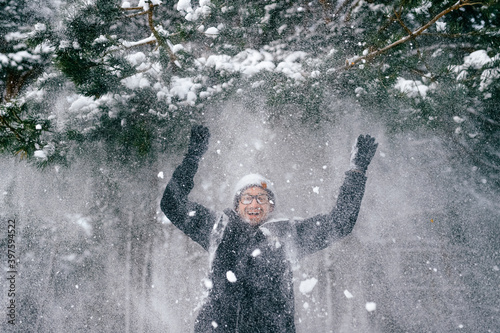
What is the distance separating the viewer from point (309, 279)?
2.81 meters

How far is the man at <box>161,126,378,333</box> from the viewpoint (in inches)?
78.7

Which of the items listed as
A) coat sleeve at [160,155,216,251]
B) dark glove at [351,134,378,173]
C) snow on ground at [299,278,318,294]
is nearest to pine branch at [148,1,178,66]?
coat sleeve at [160,155,216,251]

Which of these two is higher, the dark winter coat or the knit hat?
the knit hat

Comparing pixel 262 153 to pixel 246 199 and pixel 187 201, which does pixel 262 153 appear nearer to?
pixel 246 199

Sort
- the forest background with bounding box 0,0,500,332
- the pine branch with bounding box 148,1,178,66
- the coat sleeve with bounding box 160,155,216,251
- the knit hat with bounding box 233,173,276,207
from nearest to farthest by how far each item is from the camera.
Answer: the pine branch with bounding box 148,1,178,66
the forest background with bounding box 0,0,500,332
the coat sleeve with bounding box 160,155,216,251
the knit hat with bounding box 233,173,276,207

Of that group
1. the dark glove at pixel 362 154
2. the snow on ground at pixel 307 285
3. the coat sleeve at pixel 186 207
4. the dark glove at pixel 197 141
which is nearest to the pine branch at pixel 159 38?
the dark glove at pixel 197 141

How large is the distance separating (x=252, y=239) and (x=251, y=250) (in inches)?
3.4

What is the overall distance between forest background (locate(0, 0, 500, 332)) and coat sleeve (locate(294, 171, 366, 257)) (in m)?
0.68

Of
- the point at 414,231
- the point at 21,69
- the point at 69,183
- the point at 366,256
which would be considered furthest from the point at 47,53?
the point at 414,231

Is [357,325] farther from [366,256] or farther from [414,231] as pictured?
[414,231]

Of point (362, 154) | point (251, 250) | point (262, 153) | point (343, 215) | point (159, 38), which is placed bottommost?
point (251, 250)

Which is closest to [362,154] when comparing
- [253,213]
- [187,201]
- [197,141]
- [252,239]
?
[253,213]

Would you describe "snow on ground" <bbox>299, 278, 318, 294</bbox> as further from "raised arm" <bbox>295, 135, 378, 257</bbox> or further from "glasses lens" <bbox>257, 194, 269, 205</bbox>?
"glasses lens" <bbox>257, 194, 269, 205</bbox>

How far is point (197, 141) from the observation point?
7.09 feet
